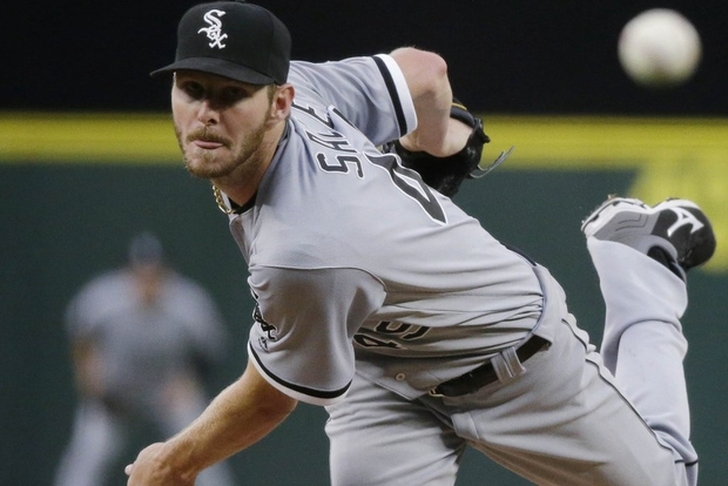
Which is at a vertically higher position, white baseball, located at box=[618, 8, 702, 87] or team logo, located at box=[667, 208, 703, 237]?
team logo, located at box=[667, 208, 703, 237]

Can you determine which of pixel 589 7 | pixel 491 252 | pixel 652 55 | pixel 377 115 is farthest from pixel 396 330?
pixel 589 7

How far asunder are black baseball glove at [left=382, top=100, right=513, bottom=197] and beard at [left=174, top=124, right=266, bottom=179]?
93 centimetres

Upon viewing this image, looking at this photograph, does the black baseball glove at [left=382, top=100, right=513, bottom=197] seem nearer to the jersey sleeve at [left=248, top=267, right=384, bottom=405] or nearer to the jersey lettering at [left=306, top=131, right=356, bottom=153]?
the jersey lettering at [left=306, top=131, right=356, bottom=153]

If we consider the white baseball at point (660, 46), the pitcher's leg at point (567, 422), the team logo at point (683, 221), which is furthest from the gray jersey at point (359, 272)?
the white baseball at point (660, 46)

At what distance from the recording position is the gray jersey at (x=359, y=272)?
2309 millimetres

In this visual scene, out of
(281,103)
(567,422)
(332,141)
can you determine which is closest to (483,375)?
(567,422)

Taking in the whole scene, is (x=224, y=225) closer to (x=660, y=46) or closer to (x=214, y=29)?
(x=660, y=46)

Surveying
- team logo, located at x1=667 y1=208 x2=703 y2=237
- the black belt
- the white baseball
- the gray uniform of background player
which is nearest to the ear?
the gray uniform of background player

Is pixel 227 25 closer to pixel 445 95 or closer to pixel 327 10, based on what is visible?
pixel 445 95

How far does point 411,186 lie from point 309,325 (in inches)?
14.6

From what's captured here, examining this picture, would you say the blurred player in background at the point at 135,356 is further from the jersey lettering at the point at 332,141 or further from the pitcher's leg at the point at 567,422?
the jersey lettering at the point at 332,141

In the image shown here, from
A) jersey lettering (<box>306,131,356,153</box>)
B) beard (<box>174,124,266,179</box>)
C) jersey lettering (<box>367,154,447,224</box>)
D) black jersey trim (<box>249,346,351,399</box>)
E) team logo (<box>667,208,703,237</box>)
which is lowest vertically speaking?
black jersey trim (<box>249,346,351,399</box>)

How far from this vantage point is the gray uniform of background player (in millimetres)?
2342

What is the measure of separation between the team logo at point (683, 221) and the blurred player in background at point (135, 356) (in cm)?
291
